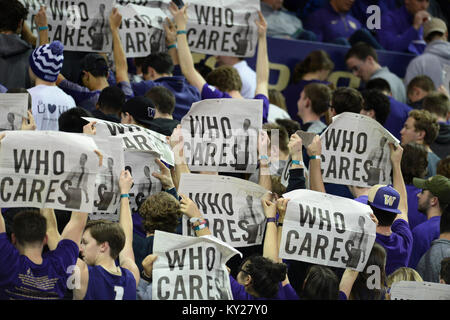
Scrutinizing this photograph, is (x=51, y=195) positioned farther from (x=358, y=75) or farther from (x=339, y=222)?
(x=358, y=75)

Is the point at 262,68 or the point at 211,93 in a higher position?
the point at 262,68

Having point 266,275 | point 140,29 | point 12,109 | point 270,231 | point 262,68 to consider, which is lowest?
point 266,275

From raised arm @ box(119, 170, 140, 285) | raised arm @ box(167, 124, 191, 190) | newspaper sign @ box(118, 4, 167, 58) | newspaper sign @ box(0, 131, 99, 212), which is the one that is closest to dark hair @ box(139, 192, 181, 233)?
raised arm @ box(119, 170, 140, 285)

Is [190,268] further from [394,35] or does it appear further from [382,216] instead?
[394,35]

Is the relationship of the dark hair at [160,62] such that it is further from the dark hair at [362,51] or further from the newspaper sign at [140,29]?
the dark hair at [362,51]

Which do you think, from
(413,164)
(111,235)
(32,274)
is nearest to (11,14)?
(111,235)

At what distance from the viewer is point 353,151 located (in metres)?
6.88

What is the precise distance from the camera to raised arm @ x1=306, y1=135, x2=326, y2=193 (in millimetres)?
6711

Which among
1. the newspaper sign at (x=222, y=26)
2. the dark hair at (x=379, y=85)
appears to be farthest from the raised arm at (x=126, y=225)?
the dark hair at (x=379, y=85)

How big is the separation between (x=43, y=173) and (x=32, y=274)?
0.68m

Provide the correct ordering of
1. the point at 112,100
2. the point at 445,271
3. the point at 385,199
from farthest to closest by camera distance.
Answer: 1. the point at 112,100
2. the point at 385,199
3. the point at 445,271

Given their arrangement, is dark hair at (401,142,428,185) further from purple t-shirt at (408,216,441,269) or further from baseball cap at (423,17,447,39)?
baseball cap at (423,17,447,39)

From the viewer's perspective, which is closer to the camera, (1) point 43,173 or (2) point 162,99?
(1) point 43,173

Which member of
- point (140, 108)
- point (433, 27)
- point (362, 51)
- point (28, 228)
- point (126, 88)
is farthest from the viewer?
point (433, 27)
